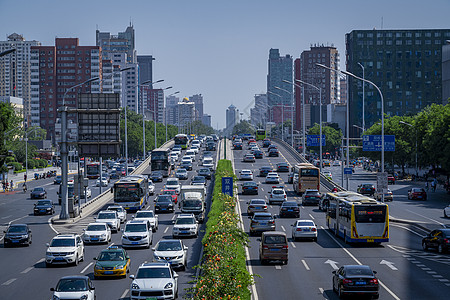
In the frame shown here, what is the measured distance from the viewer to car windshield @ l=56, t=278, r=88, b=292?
22661 millimetres

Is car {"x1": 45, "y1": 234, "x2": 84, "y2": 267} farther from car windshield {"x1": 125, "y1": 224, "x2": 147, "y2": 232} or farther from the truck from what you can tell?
the truck

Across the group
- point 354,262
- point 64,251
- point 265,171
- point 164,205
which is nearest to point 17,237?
point 64,251

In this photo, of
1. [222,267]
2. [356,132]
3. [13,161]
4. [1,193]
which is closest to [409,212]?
[222,267]

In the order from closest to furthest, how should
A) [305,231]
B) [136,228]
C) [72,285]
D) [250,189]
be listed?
[72,285] < [136,228] < [305,231] < [250,189]

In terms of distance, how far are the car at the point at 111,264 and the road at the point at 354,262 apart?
225 inches

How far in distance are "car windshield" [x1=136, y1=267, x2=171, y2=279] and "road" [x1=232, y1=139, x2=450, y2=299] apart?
331 cm

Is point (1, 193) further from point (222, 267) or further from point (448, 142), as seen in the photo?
point (222, 267)

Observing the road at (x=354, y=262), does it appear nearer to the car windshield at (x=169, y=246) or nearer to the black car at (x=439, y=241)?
the black car at (x=439, y=241)

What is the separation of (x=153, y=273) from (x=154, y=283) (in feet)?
2.53

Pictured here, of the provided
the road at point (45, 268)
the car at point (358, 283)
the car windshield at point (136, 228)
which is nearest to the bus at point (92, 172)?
the road at point (45, 268)

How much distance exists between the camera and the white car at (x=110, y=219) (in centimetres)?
4766

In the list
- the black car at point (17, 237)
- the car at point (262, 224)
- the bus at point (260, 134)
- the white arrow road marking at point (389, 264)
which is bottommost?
the white arrow road marking at point (389, 264)

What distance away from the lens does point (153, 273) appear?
24.4 m

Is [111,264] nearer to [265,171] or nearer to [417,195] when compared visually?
[417,195]
